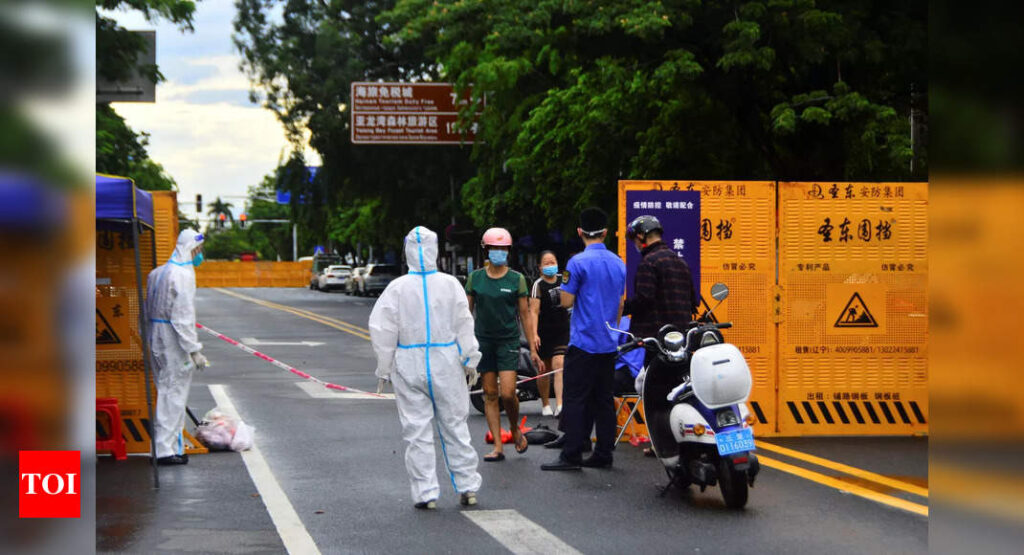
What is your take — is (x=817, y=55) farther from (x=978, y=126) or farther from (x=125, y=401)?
(x=978, y=126)

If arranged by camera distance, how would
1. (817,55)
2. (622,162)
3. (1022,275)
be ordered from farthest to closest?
1. (622,162)
2. (817,55)
3. (1022,275)

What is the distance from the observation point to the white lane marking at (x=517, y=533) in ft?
22.4

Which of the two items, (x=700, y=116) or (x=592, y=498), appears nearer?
(x=592, y=498)

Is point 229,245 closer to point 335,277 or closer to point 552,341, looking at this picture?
point 335,277

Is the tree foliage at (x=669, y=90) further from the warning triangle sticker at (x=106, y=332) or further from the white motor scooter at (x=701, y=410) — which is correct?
the warning triangle sticker at (x=106, y=332)

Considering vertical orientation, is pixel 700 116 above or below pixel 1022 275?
above

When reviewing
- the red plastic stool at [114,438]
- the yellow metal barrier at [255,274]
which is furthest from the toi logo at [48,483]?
the yellow metal barrier at [255,274]

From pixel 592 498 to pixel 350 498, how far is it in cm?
166

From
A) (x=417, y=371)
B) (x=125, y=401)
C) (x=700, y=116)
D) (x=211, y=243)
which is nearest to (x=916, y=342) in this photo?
(x=417, y=371)

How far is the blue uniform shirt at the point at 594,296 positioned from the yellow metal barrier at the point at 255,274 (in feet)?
293

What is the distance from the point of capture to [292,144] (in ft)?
146

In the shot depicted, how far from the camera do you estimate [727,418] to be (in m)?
7.97

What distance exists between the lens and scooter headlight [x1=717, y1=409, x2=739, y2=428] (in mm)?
7953

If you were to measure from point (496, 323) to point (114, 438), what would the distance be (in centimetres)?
340
